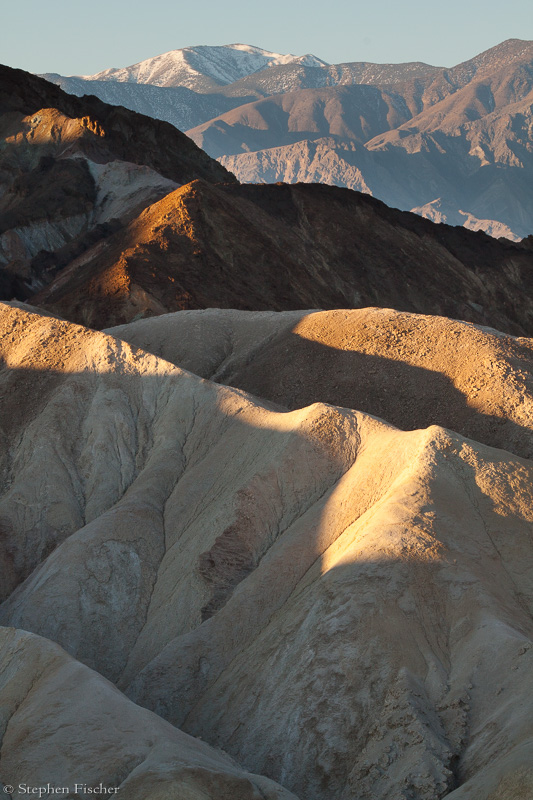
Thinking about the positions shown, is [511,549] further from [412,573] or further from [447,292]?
[447,292]

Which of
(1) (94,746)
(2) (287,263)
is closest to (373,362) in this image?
(1) (94,746)

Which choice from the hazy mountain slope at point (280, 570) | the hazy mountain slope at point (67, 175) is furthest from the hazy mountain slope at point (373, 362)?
the hazy mountain slope at point (67, 175)

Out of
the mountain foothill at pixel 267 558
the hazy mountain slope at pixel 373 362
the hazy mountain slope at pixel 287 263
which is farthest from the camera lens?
the hazy mountain slope at pixel 287 263

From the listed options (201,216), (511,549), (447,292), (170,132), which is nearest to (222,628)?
(511,549)

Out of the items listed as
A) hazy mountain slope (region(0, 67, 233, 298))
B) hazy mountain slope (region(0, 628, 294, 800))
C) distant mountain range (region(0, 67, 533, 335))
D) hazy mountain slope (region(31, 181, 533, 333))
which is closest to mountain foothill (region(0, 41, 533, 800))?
hazy mountain slope (region(0, 628, 294, 800))

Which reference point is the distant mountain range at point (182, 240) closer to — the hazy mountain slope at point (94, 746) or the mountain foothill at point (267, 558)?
the mountain foothill at point (267, 558)

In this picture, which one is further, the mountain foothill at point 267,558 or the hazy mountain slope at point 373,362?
the hazy mountain slope at point 373,362

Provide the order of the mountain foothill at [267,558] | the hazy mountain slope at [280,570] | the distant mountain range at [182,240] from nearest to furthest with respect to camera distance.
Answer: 1. the mountain foothill at [267,558]
2. the hazy mountain slope at [280,570]
3. the distant mountain range at [182,240]

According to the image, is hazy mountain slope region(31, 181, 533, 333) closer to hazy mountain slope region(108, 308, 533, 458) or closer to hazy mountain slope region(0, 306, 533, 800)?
hazy mountain slope region(108, 308, 533, 458)
